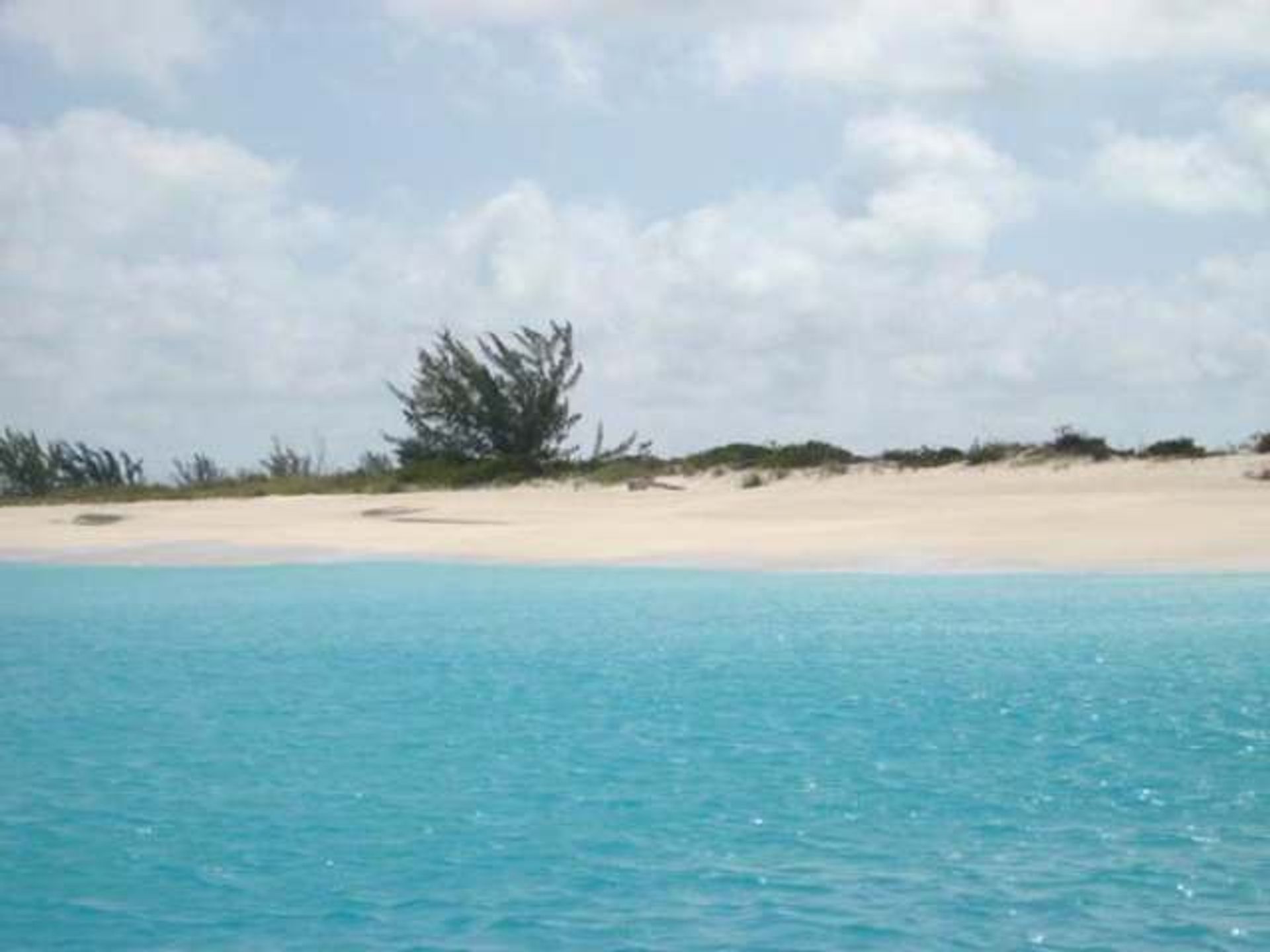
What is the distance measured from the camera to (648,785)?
295 inches

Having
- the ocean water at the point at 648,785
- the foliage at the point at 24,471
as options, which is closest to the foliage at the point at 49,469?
the foliage at the point at 24,471

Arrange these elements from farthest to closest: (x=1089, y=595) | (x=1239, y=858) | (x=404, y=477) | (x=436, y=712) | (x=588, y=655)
→ (x=404, y=477)
(x=1089, y=595)
(x=588, y=655)
(x=436, y=712)
(x=1239, y=858)

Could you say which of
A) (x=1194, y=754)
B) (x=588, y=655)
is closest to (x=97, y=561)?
(x=588, y=655)

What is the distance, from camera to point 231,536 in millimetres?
27375

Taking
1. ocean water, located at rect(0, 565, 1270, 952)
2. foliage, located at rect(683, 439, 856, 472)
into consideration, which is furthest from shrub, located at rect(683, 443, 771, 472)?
ocean water, located at rect(0, 565, 1270, 952)

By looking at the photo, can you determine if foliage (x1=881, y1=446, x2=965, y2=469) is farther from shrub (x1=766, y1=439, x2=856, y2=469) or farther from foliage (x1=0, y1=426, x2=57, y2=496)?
foliage (x1=0, y1=426, x2=57, y2=496)

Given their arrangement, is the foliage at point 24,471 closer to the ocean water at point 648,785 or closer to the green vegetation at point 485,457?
the green vegetation at point 485,457

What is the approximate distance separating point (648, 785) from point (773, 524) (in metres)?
19.2

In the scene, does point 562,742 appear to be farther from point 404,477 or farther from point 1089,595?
point 404,477

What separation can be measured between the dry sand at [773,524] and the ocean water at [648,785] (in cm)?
714

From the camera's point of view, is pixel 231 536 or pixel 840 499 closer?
pixel 231 536

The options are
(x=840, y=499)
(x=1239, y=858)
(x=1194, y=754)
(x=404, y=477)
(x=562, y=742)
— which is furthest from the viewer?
(x=404, y=477)

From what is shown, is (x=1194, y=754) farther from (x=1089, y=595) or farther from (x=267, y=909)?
(x=1089, y=595)

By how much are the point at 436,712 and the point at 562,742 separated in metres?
1.32
